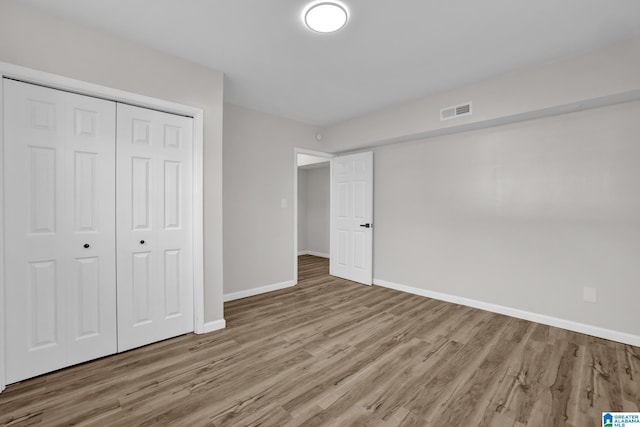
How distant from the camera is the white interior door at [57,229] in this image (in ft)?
6.42

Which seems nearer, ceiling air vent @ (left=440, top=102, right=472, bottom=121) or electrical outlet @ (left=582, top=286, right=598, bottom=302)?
electrical outlet @ (left=582, top=286, right=598, bottom=302)

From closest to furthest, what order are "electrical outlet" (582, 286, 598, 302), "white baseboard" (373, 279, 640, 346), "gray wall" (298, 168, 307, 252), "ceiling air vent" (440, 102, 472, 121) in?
"white baseboard" (373, 279, 640, 346) → "electrical outlet" (582, 286, 598, 302) → "ceiling air vent" (440, 102, 472, 121) → "gray wall" (298, 168, 307, 252)

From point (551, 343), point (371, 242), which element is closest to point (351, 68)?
point (371, 242)

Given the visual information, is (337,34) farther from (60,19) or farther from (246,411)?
(246,411)

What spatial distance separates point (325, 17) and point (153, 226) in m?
2.30

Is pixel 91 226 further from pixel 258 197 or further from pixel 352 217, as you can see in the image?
pixel 352 217

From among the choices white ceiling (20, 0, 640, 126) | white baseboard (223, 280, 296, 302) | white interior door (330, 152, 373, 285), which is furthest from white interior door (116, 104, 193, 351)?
white interior door (330, 152, 373, 285)

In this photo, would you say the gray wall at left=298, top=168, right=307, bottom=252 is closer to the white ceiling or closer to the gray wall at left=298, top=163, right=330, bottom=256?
the gray wall at left=298, top=163, right=330, bottom=256

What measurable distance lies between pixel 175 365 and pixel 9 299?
4.04 feet

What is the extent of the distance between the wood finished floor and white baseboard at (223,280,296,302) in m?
0.81

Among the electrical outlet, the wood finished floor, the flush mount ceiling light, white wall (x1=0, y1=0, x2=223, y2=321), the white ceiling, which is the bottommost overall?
the wood finished floor

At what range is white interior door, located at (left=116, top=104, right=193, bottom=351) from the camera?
2404mm

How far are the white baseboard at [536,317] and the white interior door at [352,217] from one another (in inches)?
31.4

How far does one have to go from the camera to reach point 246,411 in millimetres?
1726
